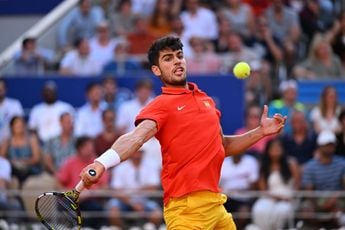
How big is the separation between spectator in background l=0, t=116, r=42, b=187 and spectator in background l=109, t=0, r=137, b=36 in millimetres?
2990

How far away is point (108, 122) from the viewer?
49.0ft

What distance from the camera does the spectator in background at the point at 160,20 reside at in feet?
56.5

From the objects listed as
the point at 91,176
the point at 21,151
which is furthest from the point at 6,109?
the point at 91,176

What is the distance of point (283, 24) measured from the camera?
17250 millimetres

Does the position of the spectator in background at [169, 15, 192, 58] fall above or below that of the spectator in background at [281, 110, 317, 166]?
above

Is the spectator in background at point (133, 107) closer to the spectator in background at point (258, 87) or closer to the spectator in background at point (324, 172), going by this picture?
the spectator in background at point (258, 87)

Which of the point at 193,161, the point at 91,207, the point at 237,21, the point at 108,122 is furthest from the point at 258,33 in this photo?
the point at 193,161

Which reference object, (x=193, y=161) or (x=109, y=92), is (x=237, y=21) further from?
(x=193, y=161)

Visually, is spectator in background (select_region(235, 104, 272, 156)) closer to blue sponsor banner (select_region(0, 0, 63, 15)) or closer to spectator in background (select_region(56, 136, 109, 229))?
spectator in background (select_region(56, 136, 109, 229))

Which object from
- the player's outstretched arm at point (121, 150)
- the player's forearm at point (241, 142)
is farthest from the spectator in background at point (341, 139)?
the player's outstretched arm at point (121, 150)

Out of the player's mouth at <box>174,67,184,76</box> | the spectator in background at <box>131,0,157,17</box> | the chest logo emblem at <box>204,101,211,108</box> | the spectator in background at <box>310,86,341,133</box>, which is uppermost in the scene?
the spectator in background at <box>131,0,157,17</box>

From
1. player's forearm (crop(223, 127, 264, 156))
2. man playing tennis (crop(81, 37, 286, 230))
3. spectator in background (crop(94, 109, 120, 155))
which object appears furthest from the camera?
spectator in background (crop(94, 109, 120, 155))

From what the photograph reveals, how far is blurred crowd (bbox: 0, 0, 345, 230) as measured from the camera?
13867 millimetres

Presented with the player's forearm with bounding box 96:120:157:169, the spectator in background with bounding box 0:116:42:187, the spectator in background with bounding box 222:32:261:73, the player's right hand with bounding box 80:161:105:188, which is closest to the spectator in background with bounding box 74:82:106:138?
the spectator in background with bounding box 0:116:42:187
